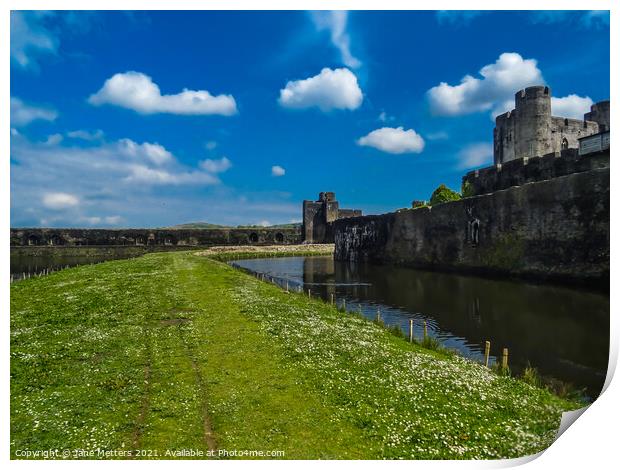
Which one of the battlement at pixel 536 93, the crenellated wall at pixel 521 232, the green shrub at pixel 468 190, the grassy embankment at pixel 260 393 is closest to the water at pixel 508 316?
the crenellated wall at pixel 521 232

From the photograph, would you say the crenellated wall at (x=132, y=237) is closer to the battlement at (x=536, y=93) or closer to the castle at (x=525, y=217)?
the castle at (x=525, y=217)

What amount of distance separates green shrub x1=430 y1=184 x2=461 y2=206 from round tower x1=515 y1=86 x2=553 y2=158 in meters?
11.6

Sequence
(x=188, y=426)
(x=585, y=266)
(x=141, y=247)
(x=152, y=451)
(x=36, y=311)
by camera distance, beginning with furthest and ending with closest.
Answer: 1. (x=141, y=247)
2. (x=585, y=266)
3. (x=36, y=311)
4. (x=188, y=426)
5. (x=152, y=451)

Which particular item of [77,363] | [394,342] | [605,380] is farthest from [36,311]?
[605,380]

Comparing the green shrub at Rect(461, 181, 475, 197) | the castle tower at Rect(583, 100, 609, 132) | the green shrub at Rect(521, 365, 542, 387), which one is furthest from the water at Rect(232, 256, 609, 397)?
the castle tower at Rect(583, 100, 609, 132)

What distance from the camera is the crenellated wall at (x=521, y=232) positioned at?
92.4 feet

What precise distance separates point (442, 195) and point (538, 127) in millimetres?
16615

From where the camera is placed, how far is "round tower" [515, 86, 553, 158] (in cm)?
6081

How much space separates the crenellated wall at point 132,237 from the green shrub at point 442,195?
1971 inches

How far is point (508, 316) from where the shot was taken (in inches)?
875
